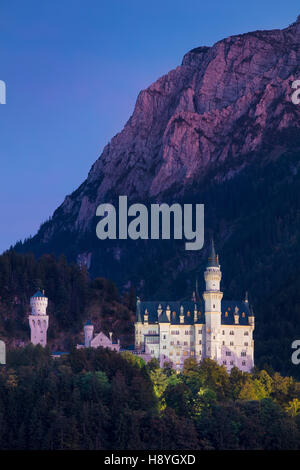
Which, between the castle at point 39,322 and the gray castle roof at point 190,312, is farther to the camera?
the castle at point 39,322

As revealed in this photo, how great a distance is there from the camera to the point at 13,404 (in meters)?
140

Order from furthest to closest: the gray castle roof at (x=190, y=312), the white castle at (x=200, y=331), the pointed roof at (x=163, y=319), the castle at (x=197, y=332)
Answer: the gray castle roof at (x=190, y=312), the castle at (x=197, y=332), the white castle at (x=200, y=331), the pointed roof at (x=163, y=319)

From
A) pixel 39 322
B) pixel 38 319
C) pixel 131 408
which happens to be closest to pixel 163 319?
pixel 131 408

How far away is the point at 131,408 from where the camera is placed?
138m

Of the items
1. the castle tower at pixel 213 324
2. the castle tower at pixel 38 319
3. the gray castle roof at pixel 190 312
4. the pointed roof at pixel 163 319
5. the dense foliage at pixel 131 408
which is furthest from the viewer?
the castle tower at pixel 38 319

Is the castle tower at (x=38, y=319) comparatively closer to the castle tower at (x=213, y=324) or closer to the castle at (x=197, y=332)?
the castle at (x=197, y=332)

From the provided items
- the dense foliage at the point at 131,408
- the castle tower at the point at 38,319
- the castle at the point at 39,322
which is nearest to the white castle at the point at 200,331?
the dense foliage at the point at 131,408

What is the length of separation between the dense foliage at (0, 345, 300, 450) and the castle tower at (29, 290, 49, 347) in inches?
528

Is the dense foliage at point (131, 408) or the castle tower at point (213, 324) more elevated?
the castle tower at point (213, 324)

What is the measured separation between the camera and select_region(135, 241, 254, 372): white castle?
504ft

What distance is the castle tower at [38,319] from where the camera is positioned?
163 m

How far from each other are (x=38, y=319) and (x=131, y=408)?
98.5ft

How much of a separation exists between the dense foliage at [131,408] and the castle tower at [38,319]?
1341 cm
